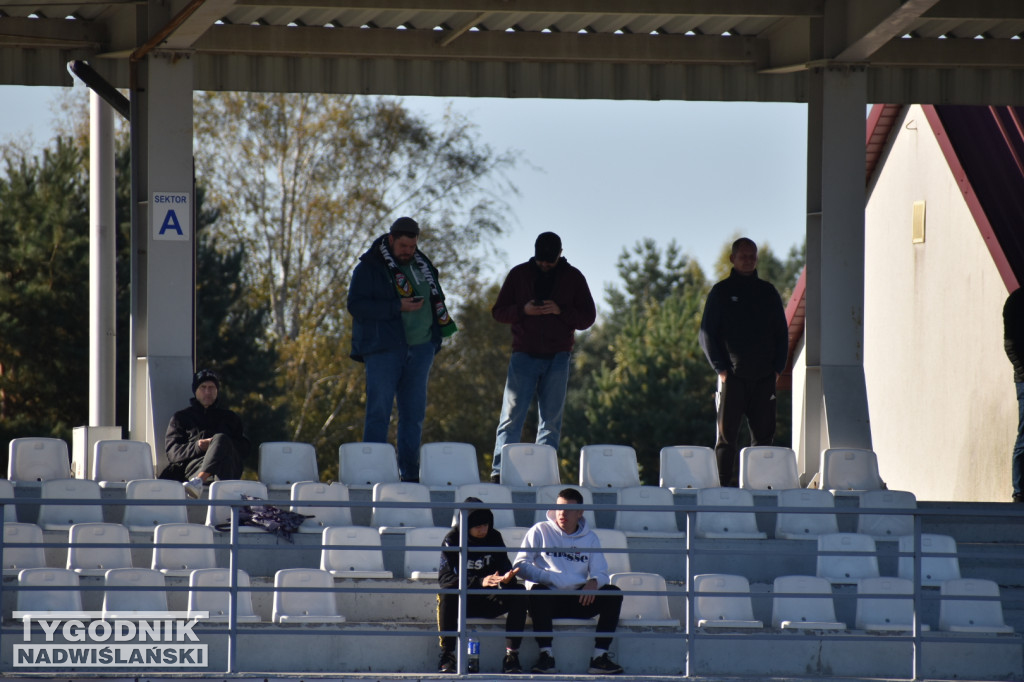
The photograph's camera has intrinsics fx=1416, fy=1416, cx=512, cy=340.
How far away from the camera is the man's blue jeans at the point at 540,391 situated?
31.0ft

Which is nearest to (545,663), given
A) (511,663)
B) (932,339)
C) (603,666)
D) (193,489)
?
(511,663)

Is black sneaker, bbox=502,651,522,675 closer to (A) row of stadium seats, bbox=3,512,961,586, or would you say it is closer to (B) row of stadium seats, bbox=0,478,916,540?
(A) row of stadium seats, bbox=3,512,961,586

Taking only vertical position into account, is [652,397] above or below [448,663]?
above

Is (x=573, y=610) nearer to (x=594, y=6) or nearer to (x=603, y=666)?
(x=603, y=666)

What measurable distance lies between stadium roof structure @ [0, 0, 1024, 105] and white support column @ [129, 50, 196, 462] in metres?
0.41

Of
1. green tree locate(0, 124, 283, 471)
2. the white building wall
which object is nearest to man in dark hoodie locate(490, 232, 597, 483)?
the white building wall

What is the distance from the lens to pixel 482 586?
738 centimetres

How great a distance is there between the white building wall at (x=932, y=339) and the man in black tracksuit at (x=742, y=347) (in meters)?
5.78

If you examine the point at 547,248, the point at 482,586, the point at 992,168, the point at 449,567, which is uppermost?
the point at 992,168

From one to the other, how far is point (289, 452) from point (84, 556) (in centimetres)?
193

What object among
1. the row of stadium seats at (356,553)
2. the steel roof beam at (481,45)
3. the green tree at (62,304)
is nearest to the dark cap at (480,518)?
the row of stadium seats at (356,553)

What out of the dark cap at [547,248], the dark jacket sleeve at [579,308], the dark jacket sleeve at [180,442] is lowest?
the dark jacket sleeve at [180,442]

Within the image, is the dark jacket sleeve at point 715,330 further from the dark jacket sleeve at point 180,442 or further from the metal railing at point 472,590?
the dark jacket sleeve at point 180,442

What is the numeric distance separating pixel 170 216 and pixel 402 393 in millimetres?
2215
